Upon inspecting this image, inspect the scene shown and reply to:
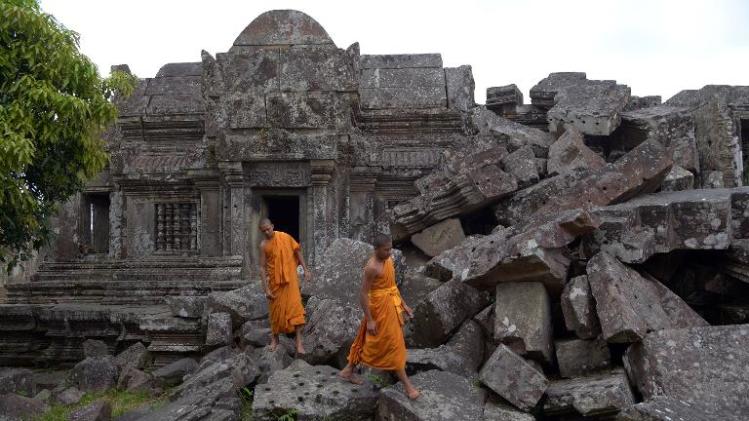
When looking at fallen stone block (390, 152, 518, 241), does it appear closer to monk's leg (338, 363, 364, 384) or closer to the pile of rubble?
the pile of rubble

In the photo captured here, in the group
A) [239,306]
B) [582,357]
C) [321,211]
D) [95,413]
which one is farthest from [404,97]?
[95,413]

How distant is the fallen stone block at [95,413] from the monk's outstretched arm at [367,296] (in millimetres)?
2292

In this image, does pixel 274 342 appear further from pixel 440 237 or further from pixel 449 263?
pixel 440 237

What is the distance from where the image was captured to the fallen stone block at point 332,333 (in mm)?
5172

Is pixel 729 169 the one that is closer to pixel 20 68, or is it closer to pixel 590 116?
pixel 590 116

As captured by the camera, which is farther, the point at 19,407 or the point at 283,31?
the point at 283,31

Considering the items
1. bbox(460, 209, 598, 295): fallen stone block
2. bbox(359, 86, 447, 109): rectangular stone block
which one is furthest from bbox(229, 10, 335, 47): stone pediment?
bbox(460, 209, 598, 295): fallen stone block

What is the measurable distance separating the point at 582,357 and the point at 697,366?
0.79 m

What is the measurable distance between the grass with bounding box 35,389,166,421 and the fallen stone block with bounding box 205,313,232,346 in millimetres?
713

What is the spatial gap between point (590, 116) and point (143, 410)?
256 inches

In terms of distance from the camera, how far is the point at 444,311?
5062mm

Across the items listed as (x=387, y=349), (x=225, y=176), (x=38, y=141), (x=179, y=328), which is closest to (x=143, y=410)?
(x=179, y=328)

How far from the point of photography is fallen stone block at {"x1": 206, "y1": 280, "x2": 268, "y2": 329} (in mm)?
6504

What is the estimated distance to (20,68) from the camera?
6027mm
